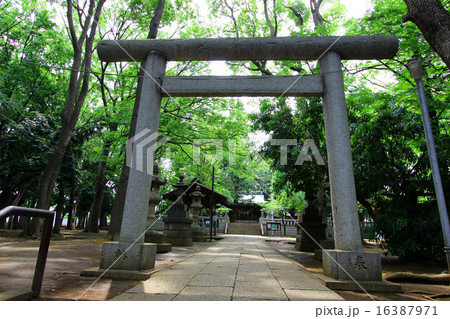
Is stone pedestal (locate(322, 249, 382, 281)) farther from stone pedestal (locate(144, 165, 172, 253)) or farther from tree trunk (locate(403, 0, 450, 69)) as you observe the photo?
stone pedestal (locate(144, 165, 172, 253))

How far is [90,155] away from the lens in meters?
17.6

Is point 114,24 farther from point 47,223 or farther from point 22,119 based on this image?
point 47,223

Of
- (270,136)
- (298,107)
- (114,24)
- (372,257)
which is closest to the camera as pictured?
(372,257)

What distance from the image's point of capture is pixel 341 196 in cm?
407

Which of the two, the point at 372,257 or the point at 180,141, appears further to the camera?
the point at 180,141

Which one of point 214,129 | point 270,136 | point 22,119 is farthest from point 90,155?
point 270,136

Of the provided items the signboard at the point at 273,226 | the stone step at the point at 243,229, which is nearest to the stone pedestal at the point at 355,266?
the signboard at the point at 273,226

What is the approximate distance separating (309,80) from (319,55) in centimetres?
54

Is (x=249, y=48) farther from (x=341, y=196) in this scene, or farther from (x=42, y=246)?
(x=42, y=246)

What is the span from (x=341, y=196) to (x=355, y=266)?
1.03 m

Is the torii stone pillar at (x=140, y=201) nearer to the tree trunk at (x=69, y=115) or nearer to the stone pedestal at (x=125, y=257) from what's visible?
the stone pedestal at (x=125, y=257)

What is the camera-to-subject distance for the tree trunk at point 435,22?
3.61 meters

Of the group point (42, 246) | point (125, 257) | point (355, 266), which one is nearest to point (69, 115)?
point (125, 257)

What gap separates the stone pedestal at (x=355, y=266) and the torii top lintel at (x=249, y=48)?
3.44 m
